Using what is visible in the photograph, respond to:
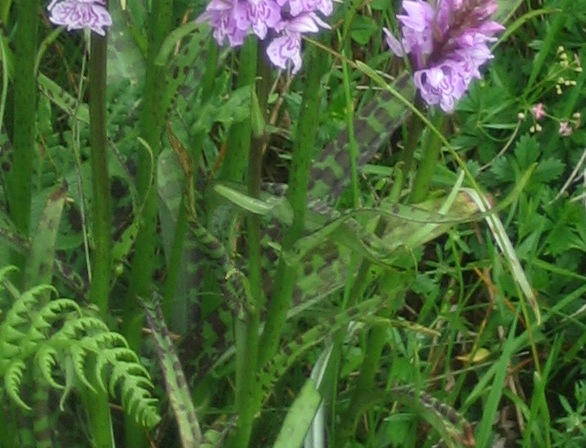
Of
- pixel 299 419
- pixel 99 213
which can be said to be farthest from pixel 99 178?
pixel 299 419

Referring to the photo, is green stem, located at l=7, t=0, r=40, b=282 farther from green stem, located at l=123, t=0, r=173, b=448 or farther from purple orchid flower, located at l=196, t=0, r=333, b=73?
purple orchid flower, located at l=196, t=0, r=333, b=73

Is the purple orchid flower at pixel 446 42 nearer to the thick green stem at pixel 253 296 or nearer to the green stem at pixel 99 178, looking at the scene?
the thick green stem at pixel 253 296

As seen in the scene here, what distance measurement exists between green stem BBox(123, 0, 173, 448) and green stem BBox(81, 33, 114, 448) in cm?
5

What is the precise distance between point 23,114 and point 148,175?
0.45 ft

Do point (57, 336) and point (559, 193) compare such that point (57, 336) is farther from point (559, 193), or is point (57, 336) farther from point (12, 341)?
point (559, 193)

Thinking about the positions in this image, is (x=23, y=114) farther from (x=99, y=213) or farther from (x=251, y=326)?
(x=251, y=326)

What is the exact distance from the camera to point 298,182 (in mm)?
858

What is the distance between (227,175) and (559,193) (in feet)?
1.60

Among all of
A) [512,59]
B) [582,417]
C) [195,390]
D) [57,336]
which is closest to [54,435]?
[195,390]

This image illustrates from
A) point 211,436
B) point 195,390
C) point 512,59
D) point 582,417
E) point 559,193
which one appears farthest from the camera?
point 512,59

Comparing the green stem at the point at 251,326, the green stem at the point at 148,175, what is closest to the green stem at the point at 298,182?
the green stem at the point at 251,326

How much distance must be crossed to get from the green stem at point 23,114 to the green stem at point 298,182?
236mm

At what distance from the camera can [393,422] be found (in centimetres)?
118

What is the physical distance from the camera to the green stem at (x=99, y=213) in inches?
32.6
